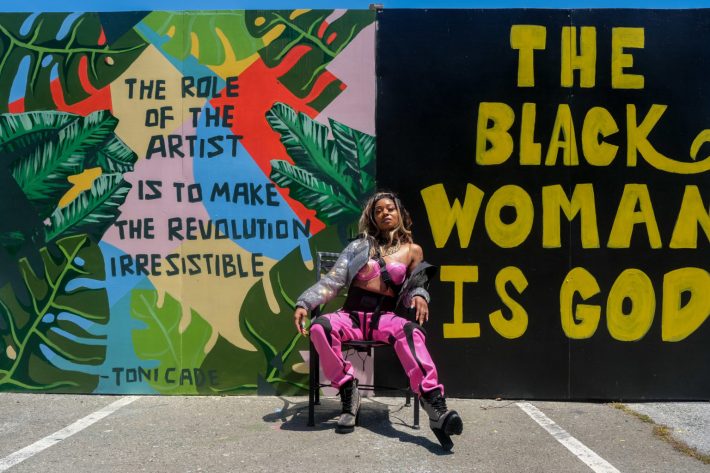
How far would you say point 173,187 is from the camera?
5344mm

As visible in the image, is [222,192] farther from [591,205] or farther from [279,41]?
[591,205]

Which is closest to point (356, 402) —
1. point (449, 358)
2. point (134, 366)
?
point (449, 358)

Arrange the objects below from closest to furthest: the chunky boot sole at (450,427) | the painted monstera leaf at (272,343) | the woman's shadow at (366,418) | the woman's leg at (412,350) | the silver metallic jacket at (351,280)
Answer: the chunky boot sole at (450,427) < the woman's leg at (412,350) < the woman's shadow at (366,418) < the silver metallic jacket at (351,280) < the painted monstera leaf at (272,343)

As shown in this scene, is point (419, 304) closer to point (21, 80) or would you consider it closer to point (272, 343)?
point (272, 343)

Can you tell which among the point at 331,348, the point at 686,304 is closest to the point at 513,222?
the point at 686,304

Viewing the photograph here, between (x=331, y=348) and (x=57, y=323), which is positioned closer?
(x=331, y=348)

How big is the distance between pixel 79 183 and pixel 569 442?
4.11m

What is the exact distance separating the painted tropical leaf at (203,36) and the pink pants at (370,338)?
2330 millimetres

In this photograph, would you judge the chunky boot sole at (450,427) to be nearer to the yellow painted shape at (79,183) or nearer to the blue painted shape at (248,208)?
the blue painted shape at (248,208)

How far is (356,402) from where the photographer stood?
443cm

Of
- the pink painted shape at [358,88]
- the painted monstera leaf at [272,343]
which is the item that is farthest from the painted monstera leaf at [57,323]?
the pink painted shape at [358,88]

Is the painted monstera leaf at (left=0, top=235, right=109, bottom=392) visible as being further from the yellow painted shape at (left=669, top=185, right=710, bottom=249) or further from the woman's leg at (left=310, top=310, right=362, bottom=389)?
the yellow painted shape at (left=669, top=185, right=710, bottom=249)

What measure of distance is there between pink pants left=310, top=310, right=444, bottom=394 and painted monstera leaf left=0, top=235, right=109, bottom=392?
2.02 metres

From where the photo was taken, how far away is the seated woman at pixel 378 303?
4.25 m
